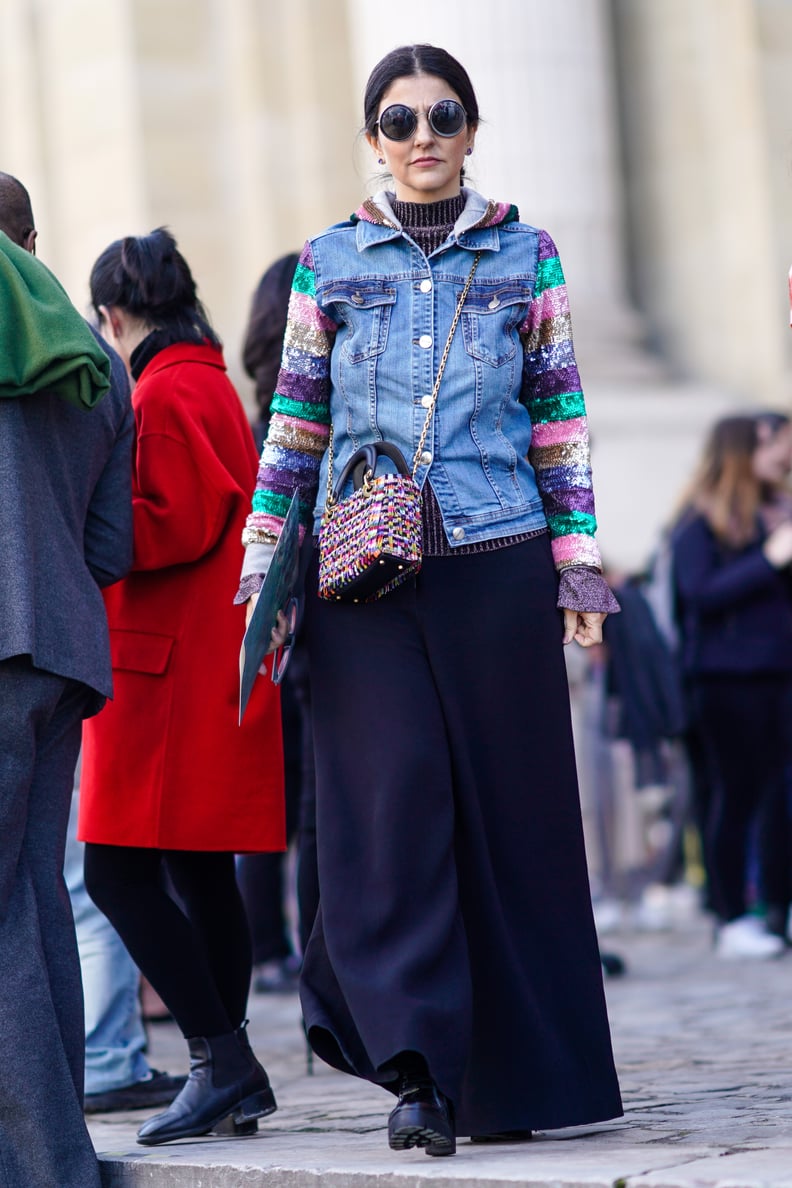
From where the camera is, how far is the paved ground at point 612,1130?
3555mm

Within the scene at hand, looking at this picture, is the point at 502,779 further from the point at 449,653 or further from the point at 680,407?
the point at 680,407

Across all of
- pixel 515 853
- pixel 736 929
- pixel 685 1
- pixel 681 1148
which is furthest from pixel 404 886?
pixel 685 1

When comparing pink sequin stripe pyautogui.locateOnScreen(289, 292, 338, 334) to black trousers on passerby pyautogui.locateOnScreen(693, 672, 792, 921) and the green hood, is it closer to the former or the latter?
the green hood

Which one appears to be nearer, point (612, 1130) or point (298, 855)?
point (612, 1130)

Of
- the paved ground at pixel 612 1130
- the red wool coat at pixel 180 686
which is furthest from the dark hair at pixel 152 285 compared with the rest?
the paved ground at pixel 612 1130

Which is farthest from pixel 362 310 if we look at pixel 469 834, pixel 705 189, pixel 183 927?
pixel 705 189

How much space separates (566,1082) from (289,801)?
9.43ft

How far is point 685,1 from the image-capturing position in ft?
45.7

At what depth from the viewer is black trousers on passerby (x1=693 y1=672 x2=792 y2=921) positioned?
26.3 ft

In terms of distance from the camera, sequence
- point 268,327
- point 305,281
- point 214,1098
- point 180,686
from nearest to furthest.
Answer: point 305,281, point 214,1098, point 180,686, point 268,327

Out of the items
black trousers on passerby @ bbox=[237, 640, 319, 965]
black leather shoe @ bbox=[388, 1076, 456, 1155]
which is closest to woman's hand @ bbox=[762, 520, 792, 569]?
black trousers on passerby @ bbox=[237, 640, 319, 965]

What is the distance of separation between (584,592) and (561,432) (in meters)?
0.33

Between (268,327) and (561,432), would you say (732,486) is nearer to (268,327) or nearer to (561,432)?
(268,327)

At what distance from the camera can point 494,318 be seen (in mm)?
4078
